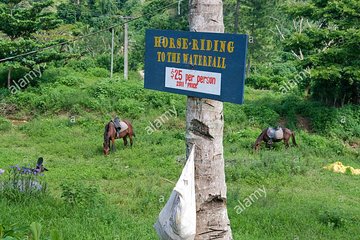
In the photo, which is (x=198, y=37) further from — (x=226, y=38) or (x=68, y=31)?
(x=68, y=31)

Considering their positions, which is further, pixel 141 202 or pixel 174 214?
pixel 141 202

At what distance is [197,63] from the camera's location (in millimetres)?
3512

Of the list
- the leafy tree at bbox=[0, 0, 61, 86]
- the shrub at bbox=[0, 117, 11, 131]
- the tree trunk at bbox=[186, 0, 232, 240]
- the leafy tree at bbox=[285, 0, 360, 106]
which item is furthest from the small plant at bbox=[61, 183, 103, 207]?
the leafy tree at bbox=[0, 0, 61, 86]

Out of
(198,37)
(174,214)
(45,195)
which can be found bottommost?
(45,195)

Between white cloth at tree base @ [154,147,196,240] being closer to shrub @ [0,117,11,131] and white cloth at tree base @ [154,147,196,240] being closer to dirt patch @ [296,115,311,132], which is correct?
shrub @ [0,117,11,131]

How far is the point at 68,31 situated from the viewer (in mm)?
28312

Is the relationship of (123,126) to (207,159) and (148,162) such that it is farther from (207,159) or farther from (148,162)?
(207,159)

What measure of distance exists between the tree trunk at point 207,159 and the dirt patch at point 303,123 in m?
13.2

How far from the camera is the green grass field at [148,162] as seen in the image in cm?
602

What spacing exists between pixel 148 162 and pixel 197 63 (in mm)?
8185

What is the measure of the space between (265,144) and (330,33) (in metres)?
4.67

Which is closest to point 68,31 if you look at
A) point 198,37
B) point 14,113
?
point 14,113

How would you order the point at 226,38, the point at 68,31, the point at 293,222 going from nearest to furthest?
the point at 226,38 < the point at 293,222 < the point at 68,31

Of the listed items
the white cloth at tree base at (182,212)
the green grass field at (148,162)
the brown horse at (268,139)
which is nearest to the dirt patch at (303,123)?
the green grass field at (148,162)
